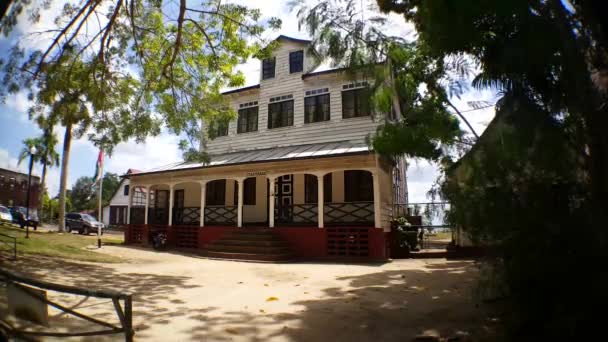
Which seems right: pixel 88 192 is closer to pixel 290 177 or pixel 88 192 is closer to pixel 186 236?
pixel 186 236

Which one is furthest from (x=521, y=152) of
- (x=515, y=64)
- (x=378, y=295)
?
(x=378, y=295)

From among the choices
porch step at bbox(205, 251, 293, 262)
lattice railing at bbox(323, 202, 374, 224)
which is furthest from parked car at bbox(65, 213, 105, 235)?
lattice railing at bbox(323, 202, 374, 224)

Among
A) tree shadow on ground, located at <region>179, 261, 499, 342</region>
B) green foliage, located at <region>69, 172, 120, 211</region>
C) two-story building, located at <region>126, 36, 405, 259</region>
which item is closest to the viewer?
tree shadow on ground, located at <region>179, 261, 499, 342</region>

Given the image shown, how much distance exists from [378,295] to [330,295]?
0.89m

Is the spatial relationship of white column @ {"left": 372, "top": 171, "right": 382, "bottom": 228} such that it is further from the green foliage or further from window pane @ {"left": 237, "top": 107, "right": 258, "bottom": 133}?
the green foliage

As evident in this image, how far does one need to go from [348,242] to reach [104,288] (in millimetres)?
8149

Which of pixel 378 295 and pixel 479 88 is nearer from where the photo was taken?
pixel 479 88

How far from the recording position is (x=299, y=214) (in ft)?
47.4

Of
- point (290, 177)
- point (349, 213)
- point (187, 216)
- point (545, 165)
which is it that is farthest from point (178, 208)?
point (545, 165)

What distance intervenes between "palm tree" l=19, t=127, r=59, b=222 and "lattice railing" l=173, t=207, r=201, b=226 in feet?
20.7

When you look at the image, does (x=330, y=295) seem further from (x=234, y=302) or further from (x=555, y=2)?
(x=555, y=2)

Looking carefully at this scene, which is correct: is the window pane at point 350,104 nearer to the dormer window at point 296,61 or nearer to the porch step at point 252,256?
the dormer window at point 296,61

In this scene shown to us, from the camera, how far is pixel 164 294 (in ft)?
20.6

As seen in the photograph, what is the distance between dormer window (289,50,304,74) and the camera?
16609mm
